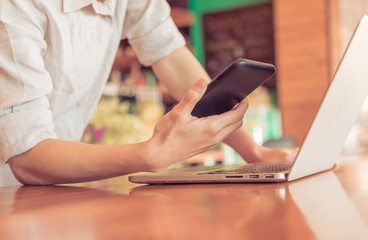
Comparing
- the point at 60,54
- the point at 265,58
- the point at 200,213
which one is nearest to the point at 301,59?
the point at 265,58

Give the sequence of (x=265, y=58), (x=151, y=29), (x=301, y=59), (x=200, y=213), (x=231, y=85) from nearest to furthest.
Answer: (x=200, y=213)
(x=231, y=85)
(x=151, y=29)
(x=301, y=59)
(x=265, y=58)

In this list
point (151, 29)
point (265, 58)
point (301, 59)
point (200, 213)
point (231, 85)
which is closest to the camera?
point (200, 213)

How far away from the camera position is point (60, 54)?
0.95m

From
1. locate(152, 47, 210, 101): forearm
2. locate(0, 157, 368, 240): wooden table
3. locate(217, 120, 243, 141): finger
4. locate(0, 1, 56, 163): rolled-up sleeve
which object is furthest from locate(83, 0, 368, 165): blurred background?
locate(0, 157, 368, 240): wooden table

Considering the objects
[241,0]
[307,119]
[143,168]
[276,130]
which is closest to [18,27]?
[143,168]

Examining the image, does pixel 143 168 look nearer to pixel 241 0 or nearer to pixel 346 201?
pixel 346 201

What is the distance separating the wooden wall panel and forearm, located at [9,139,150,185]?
3322mm

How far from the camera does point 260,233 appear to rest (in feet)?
1.00

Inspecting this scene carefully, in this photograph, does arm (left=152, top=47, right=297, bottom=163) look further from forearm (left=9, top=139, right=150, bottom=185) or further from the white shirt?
forearm (left=9, top=139, right=150, bottom=185)

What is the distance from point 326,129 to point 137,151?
277 mm

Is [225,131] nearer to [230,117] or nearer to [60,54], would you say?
[230,117]

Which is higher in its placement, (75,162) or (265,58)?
(265,58)

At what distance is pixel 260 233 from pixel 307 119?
3778 mm

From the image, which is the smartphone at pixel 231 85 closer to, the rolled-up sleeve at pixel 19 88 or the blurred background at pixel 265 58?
the rolled-up sleeve at pixel 19 88
